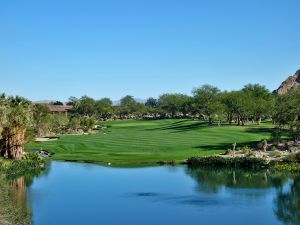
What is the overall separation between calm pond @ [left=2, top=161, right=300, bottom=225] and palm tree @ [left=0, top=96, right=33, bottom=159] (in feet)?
19.8

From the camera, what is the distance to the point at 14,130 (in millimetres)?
63969

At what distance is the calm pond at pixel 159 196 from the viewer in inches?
1428

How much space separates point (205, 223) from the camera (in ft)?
113

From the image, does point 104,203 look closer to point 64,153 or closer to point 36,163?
point 36,163

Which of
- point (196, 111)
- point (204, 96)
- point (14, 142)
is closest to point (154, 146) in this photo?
point (14, 142)

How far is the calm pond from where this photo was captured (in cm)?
3628

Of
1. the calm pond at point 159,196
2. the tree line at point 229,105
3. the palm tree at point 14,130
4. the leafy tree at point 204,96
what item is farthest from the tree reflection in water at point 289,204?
the leafy tree at point 204,96

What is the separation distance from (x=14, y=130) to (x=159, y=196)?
28.1 m

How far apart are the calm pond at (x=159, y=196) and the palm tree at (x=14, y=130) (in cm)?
602

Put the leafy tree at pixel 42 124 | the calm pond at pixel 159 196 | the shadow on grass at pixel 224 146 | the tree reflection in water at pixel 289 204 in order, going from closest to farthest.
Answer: the calm pond at pixel 159 196, the tree reflection in water at pixel 289 204, the shadow on grass at pixel 224 146, the leafy tree at pixel 42 124

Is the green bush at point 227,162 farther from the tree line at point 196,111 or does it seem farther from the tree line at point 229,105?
the tree line at point 229,105

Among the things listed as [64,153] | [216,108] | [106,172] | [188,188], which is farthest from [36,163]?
[216,108]

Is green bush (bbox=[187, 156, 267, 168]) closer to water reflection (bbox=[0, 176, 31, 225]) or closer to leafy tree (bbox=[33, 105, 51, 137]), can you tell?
water reflection (bbox=[0, 176, 31, 225])

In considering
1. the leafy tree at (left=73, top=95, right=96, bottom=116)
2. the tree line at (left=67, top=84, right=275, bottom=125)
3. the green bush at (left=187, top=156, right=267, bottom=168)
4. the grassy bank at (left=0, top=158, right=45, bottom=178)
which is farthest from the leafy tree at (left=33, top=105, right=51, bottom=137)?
the leafy tree at (left=73, top=95, right=96, bottom=116)
